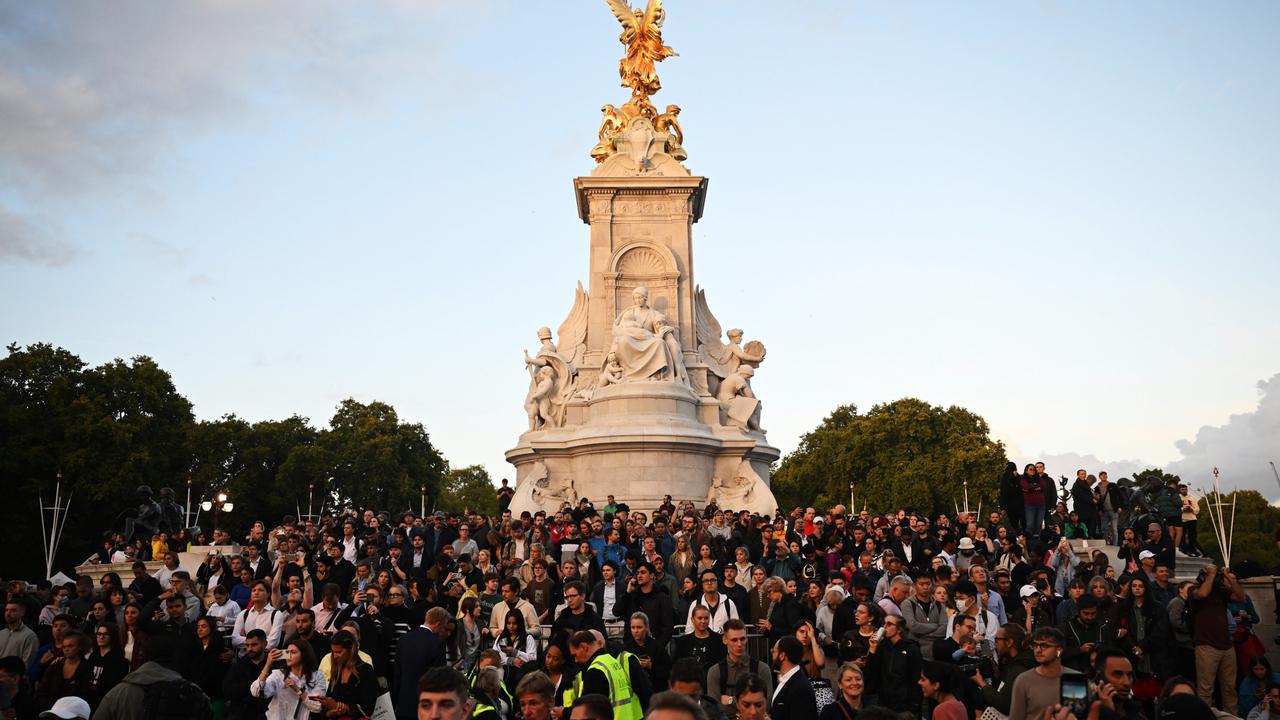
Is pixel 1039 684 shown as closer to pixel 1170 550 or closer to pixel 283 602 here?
pixel 283 602

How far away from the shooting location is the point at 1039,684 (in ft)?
23.6

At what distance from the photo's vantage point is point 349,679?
891 cm

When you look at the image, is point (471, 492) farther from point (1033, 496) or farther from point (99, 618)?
point (99, 618)

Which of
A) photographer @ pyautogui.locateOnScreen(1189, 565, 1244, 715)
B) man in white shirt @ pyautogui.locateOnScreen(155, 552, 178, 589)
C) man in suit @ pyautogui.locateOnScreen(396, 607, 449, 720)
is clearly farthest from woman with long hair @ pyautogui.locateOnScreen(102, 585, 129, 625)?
photographer @ pyautogui.locateOnScreen(1189, 565, 1244, 715)

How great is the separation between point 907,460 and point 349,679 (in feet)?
187

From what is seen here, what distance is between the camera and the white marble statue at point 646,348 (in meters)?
29.1

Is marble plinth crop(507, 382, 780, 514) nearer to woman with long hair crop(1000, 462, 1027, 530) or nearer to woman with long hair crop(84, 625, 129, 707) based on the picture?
woman with long hair crop(1000, 462, 1027, 530)

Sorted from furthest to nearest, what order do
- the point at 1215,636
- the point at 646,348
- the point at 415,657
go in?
the point at 646,348, the point at 1215,636, the point at 415,657

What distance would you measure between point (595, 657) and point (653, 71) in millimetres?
28725

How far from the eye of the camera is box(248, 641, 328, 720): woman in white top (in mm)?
8789

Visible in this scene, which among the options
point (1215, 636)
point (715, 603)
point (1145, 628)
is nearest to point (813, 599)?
point (715, 603)

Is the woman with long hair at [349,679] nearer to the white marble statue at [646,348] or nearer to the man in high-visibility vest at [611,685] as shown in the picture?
the man in high-visibility vest at [611,685]

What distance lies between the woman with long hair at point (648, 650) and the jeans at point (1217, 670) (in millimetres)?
5830

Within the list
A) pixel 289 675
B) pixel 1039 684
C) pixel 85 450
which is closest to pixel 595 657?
pixel 289 675
